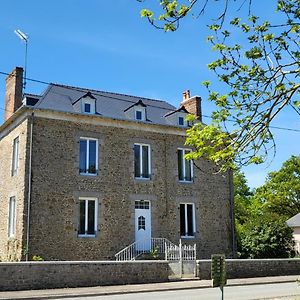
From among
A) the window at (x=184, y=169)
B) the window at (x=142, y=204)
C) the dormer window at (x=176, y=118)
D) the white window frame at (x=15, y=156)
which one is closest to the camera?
the white window frame at (x=15, y=156)

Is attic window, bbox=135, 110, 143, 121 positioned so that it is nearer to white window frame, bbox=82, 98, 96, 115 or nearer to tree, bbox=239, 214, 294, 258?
white window frame, bbox=82, 98, 96, 115

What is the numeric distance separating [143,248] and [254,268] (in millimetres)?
5609

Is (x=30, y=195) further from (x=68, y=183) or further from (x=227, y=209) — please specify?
(x=227, y=209)

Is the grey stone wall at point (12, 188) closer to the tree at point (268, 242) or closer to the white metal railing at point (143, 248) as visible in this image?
the white metal railing at point (143, 248)

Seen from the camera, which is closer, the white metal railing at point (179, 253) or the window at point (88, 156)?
the white metal railing at point (179, 253)

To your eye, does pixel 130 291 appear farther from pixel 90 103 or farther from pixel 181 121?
pixel 181 121

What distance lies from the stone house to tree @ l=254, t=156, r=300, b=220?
25.2 metres

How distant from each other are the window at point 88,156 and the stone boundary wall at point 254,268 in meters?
7.12

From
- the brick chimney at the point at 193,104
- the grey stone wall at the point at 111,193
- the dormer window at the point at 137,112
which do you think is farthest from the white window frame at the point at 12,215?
the brick chimney at the point at 193,104

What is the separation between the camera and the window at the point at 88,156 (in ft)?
79.7

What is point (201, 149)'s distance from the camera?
9727 mm

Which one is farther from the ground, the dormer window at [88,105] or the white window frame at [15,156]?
the dormer window at [88,105]

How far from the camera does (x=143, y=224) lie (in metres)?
25.3

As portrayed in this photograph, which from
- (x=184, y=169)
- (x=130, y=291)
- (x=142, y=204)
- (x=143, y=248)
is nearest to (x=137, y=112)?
Answer: (x=184, y=169)
